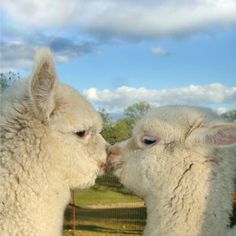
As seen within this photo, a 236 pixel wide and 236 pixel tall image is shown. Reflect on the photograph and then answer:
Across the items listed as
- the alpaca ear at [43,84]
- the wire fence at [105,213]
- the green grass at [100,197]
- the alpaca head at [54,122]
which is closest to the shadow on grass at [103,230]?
the wire fence at [105,213]

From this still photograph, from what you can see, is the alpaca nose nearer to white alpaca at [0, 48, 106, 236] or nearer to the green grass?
white alpaca at [0, 48, 106, 236]

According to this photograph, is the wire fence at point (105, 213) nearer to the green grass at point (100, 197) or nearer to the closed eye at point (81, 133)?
the green grass at point (100, 197)

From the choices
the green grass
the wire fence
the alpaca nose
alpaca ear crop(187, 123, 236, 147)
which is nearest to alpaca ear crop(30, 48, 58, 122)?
the alpaca nose

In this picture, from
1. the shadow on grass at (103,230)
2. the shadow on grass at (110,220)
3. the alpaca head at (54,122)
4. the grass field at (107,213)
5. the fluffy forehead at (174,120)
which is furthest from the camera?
the shadow on grass at (110,220)

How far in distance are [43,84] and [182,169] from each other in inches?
67.7

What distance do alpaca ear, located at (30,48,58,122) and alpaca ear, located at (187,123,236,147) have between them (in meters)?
1.51

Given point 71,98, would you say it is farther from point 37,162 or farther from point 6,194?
point 6,194

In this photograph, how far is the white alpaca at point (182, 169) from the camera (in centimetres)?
500

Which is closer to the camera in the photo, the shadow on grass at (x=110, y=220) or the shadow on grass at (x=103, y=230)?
the shadow on grass at (x=103, y=230)

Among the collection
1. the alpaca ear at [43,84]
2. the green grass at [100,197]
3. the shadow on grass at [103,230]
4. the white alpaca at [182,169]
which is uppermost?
the alpaca ear at [43,84]

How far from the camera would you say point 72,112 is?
443 cm

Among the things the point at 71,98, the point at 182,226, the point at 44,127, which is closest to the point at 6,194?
the point at 44,127

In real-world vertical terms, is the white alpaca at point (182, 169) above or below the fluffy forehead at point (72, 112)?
below

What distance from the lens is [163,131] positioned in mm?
5387
